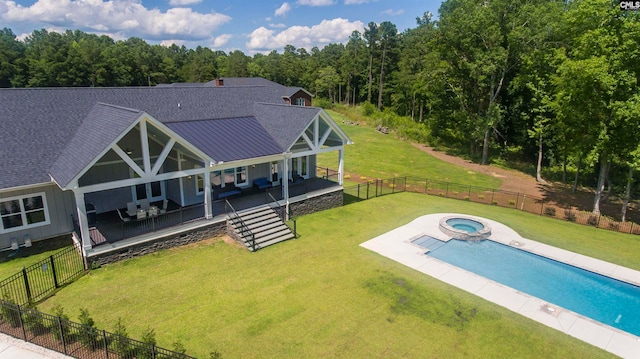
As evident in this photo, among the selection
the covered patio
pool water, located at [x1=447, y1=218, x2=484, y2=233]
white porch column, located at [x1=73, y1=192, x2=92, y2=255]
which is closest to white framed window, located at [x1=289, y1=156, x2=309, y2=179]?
the covered patio

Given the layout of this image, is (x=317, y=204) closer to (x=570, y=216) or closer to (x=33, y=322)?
(x=33, y=322)

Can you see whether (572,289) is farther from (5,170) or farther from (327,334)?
(5,170)

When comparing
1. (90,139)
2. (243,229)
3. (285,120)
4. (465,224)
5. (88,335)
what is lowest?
(465,224)

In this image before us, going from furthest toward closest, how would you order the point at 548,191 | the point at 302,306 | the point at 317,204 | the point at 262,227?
the point at 548,191 → the point at 317,204 → the point at 262,227 → the point at 302,306

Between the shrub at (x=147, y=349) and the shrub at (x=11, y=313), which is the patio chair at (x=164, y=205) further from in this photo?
the shrub at (x=147, y=349)

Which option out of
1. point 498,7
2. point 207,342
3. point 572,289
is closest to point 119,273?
point 207,342

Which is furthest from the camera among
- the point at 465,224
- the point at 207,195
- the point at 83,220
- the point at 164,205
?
the point at 465,224

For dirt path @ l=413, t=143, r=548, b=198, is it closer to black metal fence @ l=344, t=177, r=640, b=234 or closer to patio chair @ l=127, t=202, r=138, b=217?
black metal fence @ l=344, t=177, r=640, b=234

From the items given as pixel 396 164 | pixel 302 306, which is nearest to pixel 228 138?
pixel 302 306
